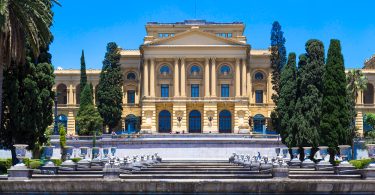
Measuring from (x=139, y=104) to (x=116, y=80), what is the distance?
9894 millimetres

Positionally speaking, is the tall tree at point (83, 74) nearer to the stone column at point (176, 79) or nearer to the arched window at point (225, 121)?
the stone column at point (176, 79)

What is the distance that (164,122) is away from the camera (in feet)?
257

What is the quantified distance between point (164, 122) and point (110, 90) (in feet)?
33.6

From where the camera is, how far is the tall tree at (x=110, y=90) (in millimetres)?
69625

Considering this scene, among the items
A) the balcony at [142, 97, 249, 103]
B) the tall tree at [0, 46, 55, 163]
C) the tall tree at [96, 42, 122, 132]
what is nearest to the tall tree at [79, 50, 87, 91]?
the tall tree at [96, 42, 122, 132]

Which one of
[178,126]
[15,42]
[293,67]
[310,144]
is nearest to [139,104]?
[178,126]

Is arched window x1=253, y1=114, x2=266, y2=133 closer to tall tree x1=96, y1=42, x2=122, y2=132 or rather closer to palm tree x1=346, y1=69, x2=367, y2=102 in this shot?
tall tree x1=96, y1=42, x2=122, y2=132

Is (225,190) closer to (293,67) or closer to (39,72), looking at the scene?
(39,72)

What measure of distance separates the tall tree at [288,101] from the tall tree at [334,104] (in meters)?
5.56

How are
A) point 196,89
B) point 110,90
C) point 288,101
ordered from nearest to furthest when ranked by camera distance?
point 288,101 < point 110,90 < point 196,89

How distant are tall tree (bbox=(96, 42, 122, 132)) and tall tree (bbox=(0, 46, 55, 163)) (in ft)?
113

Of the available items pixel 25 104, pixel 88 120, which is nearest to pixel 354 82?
pixel 88 120

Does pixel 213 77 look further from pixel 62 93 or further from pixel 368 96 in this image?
pixel 368 96

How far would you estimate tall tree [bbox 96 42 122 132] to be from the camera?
6962cm
